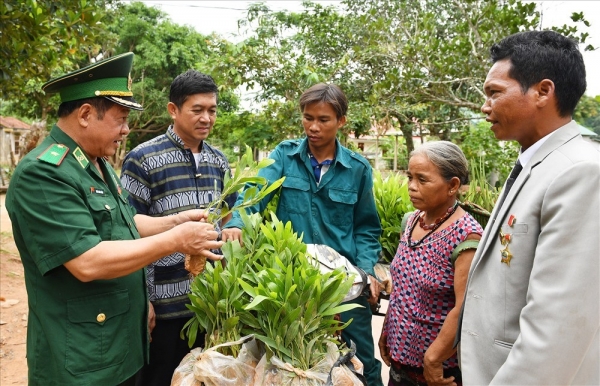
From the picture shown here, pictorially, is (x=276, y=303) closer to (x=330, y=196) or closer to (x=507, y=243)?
(x=507, y=243)

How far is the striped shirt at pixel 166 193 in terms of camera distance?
2.56 meters

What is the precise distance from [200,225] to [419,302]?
101 cm

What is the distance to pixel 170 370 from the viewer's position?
8.43 ft

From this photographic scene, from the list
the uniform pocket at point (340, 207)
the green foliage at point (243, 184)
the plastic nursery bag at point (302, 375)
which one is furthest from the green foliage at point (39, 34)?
the plastic nursery bag at point (302, 375)

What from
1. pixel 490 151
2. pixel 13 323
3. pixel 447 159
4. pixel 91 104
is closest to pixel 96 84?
pixel 91 104

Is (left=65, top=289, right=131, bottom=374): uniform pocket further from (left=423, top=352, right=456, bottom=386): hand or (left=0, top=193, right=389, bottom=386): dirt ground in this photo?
(left=0, top=193, right=389, bottom=386): dirt ground

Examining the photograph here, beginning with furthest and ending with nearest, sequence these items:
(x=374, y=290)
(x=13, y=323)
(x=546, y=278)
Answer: (x=13, y=323) < (x=374, y=290) < (x=546, y=278)

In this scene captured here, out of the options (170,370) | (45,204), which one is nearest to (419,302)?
(170,370)

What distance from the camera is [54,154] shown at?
5.94 feet

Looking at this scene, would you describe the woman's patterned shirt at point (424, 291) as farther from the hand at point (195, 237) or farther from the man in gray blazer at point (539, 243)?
the hand at point (195, 237)

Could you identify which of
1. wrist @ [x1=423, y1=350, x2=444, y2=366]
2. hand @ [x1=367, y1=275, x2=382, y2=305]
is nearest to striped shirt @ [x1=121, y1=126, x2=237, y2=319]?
hand @ [x1=367, y1=275, x2=382, y2=305]

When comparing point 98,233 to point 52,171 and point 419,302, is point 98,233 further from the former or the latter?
point 419,302

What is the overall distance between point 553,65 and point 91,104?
163 cm

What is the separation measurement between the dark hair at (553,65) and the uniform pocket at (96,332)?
5.34 feet
